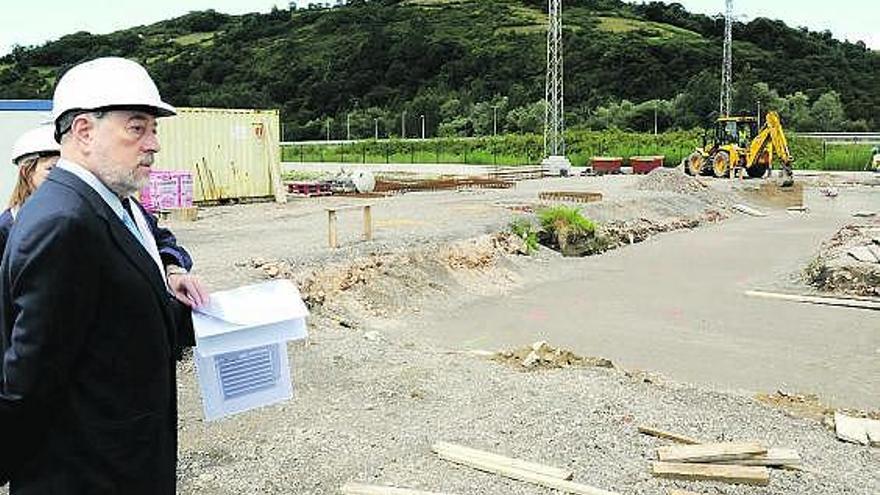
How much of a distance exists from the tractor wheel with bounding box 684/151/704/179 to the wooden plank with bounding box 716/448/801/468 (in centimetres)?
2708

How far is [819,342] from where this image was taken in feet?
35.5

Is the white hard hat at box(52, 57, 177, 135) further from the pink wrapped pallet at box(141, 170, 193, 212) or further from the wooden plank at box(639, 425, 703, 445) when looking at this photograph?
the pink wrapped pallet at box(141, 170, 193, 212)

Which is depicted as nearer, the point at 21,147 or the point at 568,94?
the point at 21,147

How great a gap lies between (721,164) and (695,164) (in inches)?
41.0

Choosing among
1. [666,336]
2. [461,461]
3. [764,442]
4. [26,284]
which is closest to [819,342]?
[666,336]

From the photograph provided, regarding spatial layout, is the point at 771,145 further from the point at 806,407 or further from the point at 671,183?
the point at 806,407

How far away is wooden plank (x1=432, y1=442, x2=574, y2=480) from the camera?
5059 millimetres

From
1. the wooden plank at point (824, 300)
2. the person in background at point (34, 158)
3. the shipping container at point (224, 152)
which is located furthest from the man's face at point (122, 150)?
the shipping container at point (224, 152)

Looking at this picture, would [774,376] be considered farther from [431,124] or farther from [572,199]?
[431,124]

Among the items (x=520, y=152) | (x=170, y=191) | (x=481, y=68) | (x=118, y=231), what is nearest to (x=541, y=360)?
(x=118, y=231)

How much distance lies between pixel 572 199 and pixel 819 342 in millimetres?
12491

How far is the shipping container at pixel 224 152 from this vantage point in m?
20.5

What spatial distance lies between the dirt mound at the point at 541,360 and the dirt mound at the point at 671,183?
725 inches

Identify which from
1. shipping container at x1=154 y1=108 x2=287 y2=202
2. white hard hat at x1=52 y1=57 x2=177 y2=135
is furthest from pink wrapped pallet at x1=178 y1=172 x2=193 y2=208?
white hard hat at x1=52 y1=57 x2=177 y2=135
